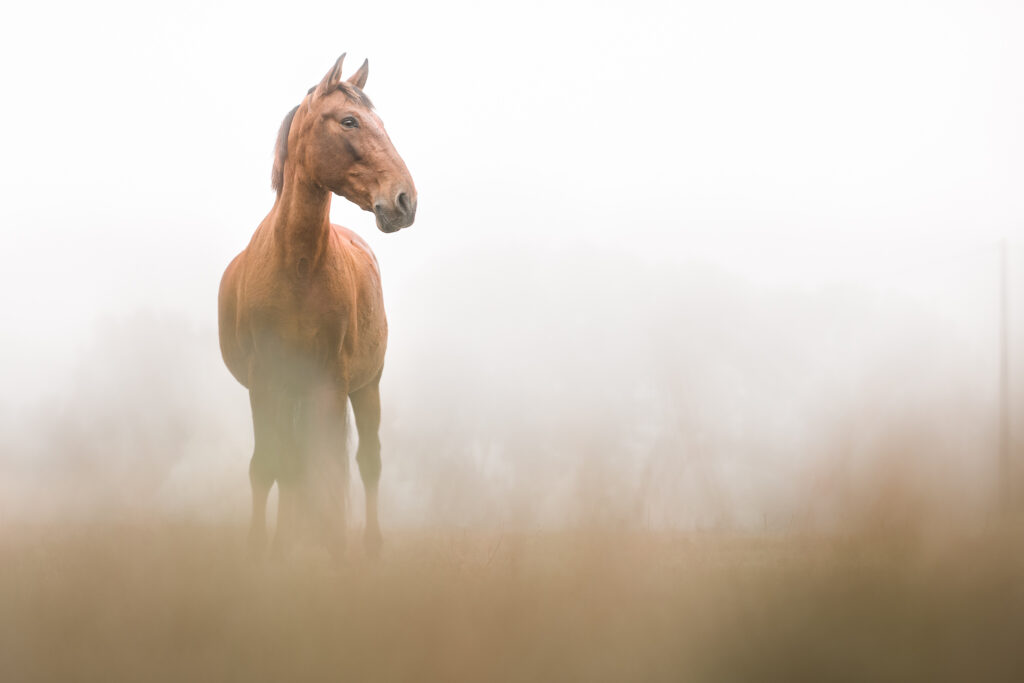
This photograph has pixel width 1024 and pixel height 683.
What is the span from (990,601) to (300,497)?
445 cm

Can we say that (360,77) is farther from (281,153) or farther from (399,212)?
(399,212)

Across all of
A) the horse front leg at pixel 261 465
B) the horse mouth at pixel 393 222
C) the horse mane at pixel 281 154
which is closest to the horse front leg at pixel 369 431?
the horse front leg at pixel 261 465

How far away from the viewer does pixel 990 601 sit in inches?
183

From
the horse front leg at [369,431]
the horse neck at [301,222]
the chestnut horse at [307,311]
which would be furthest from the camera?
the horse front leg at [369,431]

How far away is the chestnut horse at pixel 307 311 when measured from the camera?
6.29 meters

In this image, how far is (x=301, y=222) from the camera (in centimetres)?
658

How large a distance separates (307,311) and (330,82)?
1684mm

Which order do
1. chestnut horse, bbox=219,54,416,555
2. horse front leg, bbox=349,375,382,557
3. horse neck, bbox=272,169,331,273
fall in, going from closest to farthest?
chestnut horse, bbox=219,54,416,555 < horse neck, bbox=272,169,331,273 < horse front leg, bbox=349,375,382,557

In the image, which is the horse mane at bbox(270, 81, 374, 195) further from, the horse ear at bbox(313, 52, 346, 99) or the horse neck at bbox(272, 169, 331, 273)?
the horse ear at bbox(313, 52, 346, 99)

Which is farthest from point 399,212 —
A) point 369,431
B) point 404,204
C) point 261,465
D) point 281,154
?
point 369,431

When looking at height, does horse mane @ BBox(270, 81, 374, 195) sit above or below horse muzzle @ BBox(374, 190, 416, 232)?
above

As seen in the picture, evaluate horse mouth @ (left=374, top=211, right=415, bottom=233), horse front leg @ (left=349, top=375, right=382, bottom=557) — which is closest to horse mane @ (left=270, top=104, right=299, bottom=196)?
horse mouth @ (left=374, top=211, right=415, bottom=233)

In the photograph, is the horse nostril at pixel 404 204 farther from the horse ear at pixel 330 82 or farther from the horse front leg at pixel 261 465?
the horse front leg at pixel 261 465

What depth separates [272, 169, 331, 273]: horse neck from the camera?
21.5ft
